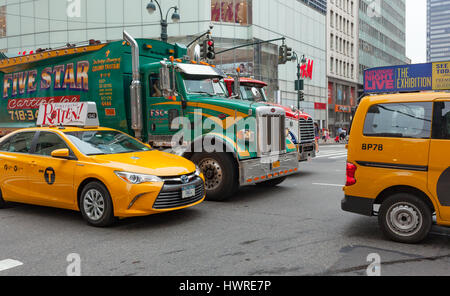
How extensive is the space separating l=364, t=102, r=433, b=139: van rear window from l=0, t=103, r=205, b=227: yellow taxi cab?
287 centimetres

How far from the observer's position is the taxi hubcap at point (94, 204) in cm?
584

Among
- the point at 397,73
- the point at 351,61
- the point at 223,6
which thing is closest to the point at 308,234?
the point at 397,73

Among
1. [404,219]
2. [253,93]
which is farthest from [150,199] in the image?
[253,93]

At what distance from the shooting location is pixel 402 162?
4941mm

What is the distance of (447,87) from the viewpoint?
5.53m

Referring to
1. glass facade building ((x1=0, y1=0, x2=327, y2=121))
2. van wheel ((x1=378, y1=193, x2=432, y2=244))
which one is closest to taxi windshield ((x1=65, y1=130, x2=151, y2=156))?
van wheel ((x1=378, y1=193, x2=432, y2=244))

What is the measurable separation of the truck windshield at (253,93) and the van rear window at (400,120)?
585cm

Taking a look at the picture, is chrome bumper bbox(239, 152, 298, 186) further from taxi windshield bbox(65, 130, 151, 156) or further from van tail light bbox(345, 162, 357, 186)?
van tail light bbox(345, 162, 357, 186)

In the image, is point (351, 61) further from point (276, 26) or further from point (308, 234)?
point (308, 234)

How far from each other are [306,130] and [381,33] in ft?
242

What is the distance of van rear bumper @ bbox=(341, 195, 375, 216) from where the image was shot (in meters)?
5.22

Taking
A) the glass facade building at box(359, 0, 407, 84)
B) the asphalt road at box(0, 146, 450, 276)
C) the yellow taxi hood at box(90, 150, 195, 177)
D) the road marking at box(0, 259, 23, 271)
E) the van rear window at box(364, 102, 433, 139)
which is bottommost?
the road marking at box(0, 259, 23, 271)

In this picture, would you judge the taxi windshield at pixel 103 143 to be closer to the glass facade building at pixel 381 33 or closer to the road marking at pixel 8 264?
the road marking at pixel 8 264

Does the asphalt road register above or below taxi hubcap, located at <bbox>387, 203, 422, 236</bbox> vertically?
below
